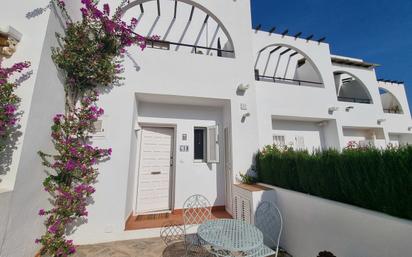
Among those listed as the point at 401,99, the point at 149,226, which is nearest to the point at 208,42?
the point at 149,226

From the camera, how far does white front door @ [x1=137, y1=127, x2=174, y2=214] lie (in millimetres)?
4902

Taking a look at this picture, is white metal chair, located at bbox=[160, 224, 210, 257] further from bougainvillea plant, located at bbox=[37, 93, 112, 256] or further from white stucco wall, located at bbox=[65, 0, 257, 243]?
bougainvillea plant, located at bbox=[37, 93, 112, 256]

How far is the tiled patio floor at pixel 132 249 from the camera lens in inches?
121

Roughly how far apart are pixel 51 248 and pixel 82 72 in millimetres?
3529

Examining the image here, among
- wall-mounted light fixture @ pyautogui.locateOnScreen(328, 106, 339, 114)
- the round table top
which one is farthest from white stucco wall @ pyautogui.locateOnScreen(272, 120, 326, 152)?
the round table top

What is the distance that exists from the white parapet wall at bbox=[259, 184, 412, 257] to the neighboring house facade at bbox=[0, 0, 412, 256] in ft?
5.67

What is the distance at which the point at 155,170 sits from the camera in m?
5.11

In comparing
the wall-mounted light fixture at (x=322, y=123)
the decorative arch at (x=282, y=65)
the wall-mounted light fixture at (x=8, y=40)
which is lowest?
the wall-mounted light fixture at (x=322, y=123)

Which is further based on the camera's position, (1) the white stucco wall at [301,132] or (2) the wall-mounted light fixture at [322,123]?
(2) the wall-mounted light fixture at [322,123]

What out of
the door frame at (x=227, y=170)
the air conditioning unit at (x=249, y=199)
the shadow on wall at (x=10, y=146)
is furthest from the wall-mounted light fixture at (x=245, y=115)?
the shadow on wall at (x=10, y=146)

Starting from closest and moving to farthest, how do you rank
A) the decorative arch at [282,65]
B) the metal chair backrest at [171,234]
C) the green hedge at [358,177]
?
1. the green hedge at [358,177]
2. the metal chair backrest at [171,234]
3. the decorative arch at [282,65]

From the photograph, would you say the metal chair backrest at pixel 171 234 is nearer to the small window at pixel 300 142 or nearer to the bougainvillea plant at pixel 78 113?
the bougainvillea plant at pixel 78 113

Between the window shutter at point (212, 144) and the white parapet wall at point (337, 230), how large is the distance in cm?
212

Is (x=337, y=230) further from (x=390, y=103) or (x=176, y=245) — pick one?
(x=390, y=103)
